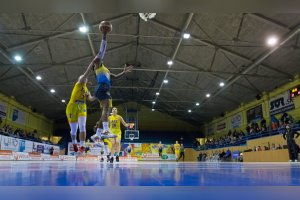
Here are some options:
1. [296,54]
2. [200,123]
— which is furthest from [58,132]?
[296,54]

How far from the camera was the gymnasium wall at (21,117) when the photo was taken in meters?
27.3

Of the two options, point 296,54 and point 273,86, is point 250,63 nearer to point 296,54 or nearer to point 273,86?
point 296,54

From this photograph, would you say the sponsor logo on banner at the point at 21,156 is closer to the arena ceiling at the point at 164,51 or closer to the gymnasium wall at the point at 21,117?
the arena ceiling at the point at 164,51

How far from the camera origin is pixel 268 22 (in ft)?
46.3

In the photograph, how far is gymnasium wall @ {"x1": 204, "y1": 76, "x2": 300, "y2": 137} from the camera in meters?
21.0

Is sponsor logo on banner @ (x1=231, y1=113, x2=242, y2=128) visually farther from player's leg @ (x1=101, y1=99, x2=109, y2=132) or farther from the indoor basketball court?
player's leg @ (x1=101, y1=99, x2=109, y2=132)

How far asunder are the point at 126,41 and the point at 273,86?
42.6 feet

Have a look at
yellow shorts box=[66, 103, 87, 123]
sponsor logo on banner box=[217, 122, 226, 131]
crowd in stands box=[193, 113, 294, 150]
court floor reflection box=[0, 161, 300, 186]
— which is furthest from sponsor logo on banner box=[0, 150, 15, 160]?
sponsor logo on banner box=[217, 122, 226, 131]

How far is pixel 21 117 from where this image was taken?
31516 mm

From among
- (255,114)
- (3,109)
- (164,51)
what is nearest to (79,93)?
(164,51)

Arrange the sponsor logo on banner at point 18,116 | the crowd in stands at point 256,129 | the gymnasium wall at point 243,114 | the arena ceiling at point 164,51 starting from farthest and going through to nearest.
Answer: the sponsor logo on banner at point 18,116 → the gymnasium wall at point 243,114 → the crowd in stands at point 256,129 → the arena ceiling at point 164,51

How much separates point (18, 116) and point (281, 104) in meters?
26.7

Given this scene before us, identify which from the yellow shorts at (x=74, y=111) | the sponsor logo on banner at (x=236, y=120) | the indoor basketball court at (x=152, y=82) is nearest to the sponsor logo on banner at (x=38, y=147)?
the indoor basketball court at (x=152, y=82)

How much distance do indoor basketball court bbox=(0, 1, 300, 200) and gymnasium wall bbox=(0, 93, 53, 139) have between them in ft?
0.42
